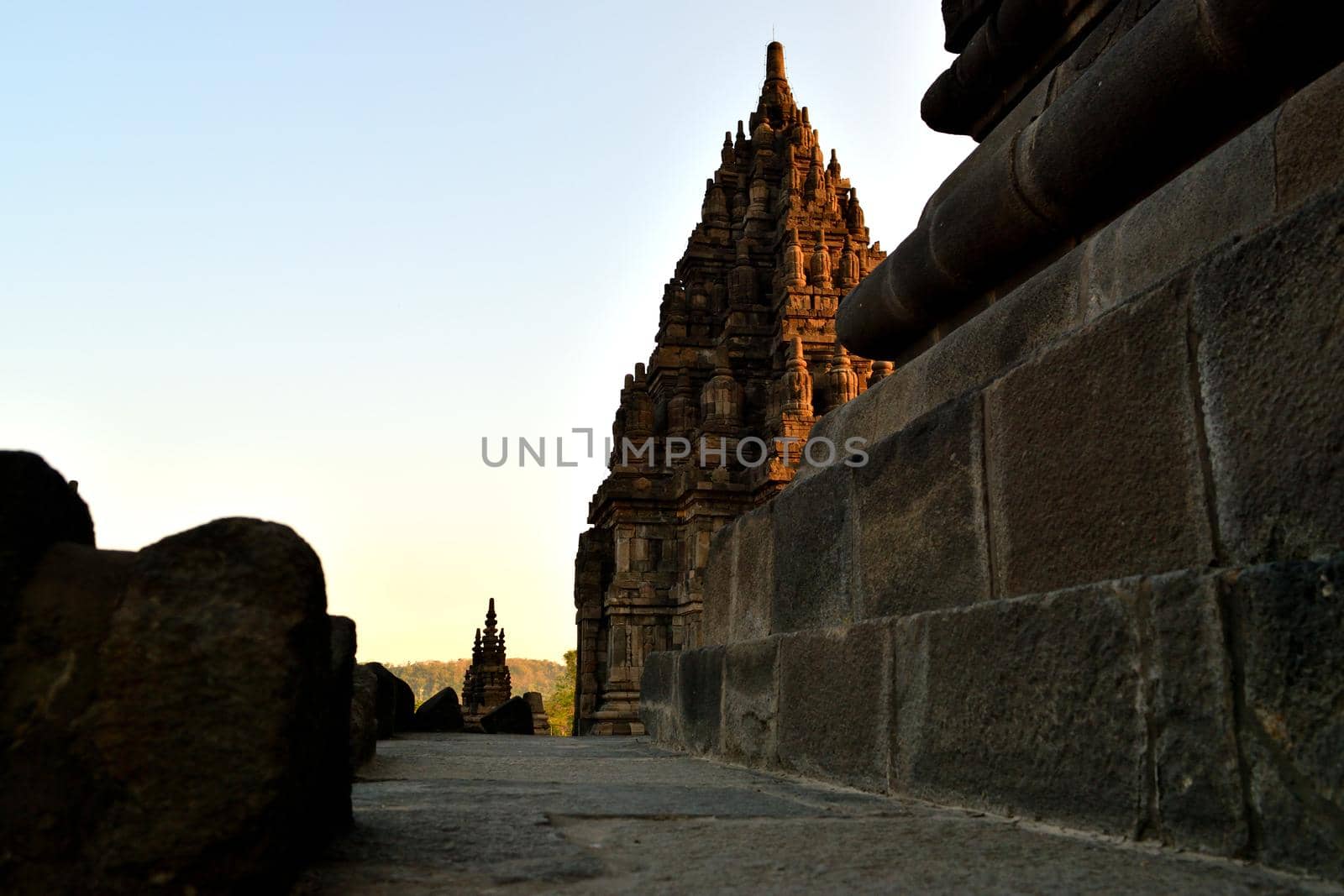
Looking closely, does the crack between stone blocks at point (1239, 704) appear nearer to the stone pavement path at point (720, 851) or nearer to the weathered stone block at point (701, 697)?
the stone pavement path at point (720, 851)

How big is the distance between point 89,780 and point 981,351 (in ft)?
8.93

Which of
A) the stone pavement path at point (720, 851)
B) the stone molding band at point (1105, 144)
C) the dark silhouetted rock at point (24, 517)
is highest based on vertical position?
the stone molding band at point (1105, 144)

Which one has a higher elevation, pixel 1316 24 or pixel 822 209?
pixel 822 209

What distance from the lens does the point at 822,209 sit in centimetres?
2092

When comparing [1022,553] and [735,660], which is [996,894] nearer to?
[1022,553]

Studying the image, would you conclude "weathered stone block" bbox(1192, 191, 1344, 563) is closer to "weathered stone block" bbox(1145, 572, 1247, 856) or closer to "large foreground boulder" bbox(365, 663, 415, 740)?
"weathered stone block" bbox(1145, 572, 1247, 856)

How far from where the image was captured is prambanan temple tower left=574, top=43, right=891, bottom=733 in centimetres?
1744

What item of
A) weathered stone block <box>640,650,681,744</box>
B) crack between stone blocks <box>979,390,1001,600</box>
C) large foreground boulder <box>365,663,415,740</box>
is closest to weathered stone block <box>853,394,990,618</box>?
crack between stone blocks <box>979,390,1001,600</box>

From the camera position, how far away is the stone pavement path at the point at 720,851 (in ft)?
5.45

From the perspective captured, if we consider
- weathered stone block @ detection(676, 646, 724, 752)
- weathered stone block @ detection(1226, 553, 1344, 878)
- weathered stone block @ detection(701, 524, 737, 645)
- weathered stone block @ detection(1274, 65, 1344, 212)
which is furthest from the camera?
weathered stone block @ detection(701, 524, 737, 645)

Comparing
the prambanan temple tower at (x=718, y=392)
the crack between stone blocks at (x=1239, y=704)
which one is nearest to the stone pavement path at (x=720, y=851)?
the crack between stone blocks at (x=1239, y=704)

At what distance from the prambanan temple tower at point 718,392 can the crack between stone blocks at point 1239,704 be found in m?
14.6

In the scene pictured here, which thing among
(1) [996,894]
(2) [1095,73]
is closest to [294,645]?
(1) [996,894]

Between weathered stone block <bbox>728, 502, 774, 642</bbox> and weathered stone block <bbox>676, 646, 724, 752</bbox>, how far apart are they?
0.56 feet
